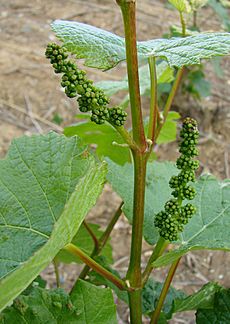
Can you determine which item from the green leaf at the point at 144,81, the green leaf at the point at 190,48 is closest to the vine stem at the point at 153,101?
the green leaf at the point at 190,48

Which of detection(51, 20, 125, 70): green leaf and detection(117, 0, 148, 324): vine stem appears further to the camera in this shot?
detection(51, 20, 125, 70): green leaf

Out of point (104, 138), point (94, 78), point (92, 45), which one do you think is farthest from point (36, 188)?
point (94, 78)

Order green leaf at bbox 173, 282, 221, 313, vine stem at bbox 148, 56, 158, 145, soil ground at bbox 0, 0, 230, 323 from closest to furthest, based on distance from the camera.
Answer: vine stem at bbox 148, 56, 158, 145 < green leaf at bbox 173, 282, 221, 313 < soil ground at bbox 0, 0, 230, 323

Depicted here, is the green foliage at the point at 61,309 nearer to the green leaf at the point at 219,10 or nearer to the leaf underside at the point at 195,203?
the leaf underside at the point at 195,203

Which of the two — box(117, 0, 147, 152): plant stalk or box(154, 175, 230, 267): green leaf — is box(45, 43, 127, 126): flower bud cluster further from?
box(154, 175, 230, 267): green leaf

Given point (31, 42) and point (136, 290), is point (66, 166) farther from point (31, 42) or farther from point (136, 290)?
point (31, 42)

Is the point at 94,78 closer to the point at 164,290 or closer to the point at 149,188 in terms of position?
the point at 149,188

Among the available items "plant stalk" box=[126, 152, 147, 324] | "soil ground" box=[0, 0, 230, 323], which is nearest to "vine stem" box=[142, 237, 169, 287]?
"plant stalk" box=[126, 152, 147, 324]

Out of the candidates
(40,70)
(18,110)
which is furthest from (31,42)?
(18,110)
